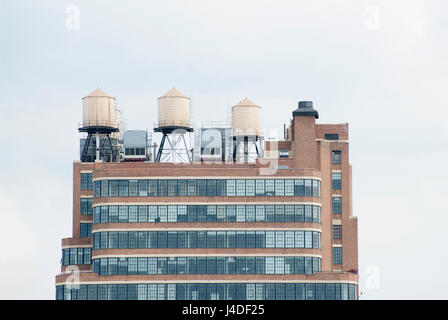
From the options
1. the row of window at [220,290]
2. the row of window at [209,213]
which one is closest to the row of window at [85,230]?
the row of window at [209,213]

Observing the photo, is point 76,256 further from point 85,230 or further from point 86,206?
point 86,206

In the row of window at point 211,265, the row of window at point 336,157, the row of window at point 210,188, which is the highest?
the row of window at point 336,157

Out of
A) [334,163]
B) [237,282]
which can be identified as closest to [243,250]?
[237,282]

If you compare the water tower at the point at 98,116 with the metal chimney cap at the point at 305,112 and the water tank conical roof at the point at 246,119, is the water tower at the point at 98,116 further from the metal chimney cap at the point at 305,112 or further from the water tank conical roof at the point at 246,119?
the metal chimney cap at the point at 305,112

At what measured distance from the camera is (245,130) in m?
188

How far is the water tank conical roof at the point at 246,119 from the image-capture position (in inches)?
7426

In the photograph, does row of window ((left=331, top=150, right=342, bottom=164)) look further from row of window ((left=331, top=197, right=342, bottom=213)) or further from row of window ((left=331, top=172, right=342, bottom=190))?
row of window ((left=331, top=197, right=342, bottom=213))

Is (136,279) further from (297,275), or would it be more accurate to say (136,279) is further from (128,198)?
(297,275)

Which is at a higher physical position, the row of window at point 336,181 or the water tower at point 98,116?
the water tower at point 98,116

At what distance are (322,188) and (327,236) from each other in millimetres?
7138

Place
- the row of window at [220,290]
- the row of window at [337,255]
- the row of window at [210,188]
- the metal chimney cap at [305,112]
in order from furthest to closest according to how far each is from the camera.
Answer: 1. the row of window at [337,255]
2. the metal chimney cap at [305,112]
3. the row of window at [210,188]
4. the row of window at [220,290]

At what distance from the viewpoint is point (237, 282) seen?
559 feet

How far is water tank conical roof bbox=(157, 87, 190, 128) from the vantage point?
184 m
